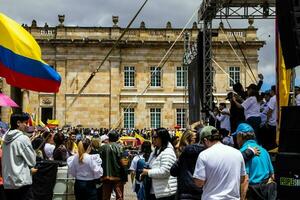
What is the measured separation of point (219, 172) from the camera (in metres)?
6.36

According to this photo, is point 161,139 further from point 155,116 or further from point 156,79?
point 156,79

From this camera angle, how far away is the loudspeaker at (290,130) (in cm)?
680

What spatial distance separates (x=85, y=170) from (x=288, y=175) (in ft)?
15.9

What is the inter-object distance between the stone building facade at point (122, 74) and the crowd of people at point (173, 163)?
1497 inches

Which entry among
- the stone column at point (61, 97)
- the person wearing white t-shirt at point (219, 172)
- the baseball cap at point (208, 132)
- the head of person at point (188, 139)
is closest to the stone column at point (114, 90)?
the stone column at point (61, 97)

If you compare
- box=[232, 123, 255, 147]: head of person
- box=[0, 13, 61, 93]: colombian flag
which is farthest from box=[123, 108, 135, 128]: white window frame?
box=[232, 123, 255, 147]: head of person

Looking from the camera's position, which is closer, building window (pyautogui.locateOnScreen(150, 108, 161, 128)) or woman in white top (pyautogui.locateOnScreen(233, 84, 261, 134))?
woman in white top (pyautogui.locateOnScreen(233, 84, 261, 134))

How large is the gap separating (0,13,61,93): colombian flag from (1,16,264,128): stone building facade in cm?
4179

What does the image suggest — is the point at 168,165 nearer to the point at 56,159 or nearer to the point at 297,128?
the point at 297,128

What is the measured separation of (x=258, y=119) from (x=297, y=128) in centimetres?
622

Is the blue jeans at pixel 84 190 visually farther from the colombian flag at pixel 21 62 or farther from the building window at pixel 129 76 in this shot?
the building window at pixel 129 76

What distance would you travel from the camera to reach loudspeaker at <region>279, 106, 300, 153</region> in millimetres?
6796

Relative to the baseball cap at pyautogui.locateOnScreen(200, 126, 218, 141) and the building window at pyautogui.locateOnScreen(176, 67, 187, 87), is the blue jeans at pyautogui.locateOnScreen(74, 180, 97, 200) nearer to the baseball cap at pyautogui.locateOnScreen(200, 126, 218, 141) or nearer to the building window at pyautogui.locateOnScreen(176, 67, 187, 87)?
the baseball cap at pyautogui.locateOnScreen(200, 126, 218, 141)

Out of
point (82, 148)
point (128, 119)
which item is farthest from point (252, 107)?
point (128, 119)
